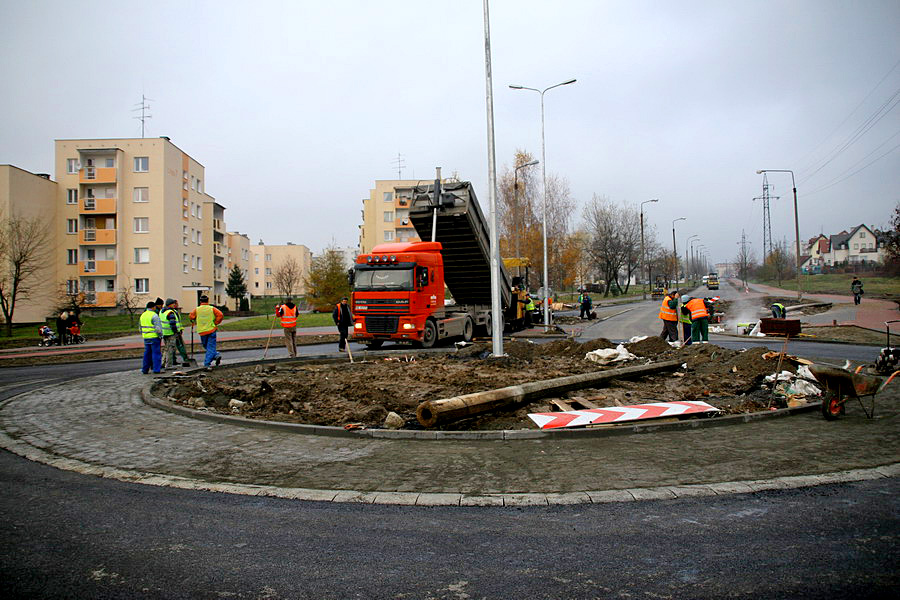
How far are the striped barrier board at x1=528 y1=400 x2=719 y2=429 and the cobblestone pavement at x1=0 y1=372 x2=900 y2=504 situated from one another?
343mm

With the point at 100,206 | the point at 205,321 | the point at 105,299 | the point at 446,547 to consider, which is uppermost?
the point at 100,206

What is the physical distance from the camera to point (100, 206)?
44.7m

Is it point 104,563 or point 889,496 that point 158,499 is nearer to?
point 104,563

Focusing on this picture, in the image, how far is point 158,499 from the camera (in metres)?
4.72

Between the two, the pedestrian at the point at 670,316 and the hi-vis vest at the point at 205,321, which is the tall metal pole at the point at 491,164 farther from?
the hi-vis vest at the point at 205,321

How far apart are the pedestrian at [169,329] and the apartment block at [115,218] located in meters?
33.3

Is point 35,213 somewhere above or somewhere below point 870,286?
above

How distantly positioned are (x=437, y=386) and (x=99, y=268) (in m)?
44.1

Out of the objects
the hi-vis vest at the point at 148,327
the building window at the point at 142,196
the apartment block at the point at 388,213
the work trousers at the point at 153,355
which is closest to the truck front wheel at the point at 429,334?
the work trousers at the point at 153,355

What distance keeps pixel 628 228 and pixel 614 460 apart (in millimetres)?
65578

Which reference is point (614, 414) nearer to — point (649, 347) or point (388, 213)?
point (649, 347)

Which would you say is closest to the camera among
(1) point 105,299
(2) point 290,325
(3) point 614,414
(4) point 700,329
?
(3) point 614,414

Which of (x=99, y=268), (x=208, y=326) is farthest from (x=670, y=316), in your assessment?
(x=99, y=268)

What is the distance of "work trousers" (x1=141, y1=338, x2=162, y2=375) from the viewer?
1284 centimetres
